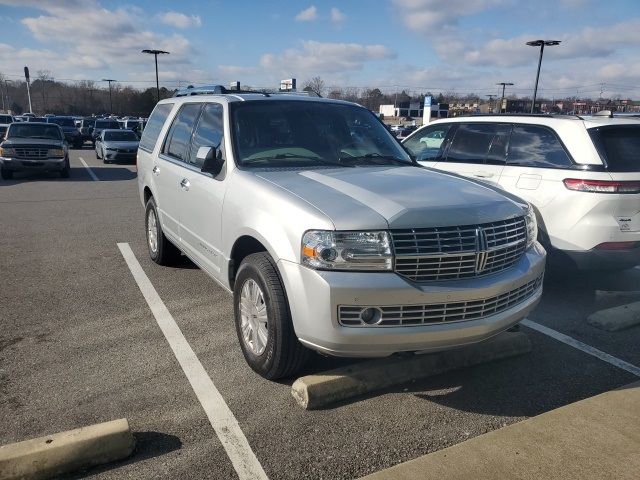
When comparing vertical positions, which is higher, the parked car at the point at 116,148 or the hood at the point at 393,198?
the hood at the point at 393,198

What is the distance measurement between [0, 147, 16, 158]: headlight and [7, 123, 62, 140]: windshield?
1.12 metres

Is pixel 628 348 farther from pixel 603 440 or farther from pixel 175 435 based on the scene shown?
pixel 175 435

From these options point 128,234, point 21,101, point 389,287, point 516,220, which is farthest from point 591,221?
point 21,101

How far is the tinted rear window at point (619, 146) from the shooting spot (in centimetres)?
495

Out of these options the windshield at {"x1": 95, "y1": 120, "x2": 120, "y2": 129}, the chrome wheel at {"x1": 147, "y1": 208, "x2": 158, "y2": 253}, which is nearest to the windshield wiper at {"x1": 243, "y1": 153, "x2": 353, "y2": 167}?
the chrome wheel at {"x1": 147, "y1": 208, "x2": 158, "y2": 253}

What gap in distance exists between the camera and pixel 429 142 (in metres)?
7.05

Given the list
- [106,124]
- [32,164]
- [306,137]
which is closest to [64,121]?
[106,124]

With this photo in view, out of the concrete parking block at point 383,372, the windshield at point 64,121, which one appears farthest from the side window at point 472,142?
the windshield at point 64,121

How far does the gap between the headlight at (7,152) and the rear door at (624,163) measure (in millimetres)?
15369

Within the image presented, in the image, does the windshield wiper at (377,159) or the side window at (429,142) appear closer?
the windshield wiper at (377,159)

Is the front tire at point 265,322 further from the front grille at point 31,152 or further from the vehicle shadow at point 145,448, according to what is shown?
the front grille at point 31,152

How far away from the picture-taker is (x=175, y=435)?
9.93ft

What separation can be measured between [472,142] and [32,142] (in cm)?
1389

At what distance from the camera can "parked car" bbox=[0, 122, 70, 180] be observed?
15188mm
